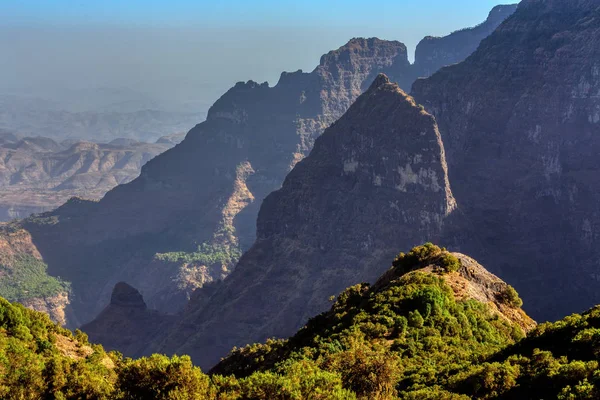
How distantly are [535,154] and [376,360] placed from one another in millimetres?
142630

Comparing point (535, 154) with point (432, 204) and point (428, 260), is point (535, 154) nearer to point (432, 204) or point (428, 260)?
point (432, 204)

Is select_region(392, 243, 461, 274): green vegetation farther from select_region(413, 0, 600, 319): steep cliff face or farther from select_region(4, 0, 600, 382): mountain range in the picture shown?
select_region(413, 0, 600, 319): steep cliff face

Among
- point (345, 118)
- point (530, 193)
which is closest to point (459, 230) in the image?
point (530, 193)

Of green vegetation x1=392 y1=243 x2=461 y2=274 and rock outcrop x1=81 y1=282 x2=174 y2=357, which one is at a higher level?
green vegetation x1=392 y1=243 x2=461 y2=274

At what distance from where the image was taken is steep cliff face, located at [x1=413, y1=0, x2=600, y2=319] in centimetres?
13975

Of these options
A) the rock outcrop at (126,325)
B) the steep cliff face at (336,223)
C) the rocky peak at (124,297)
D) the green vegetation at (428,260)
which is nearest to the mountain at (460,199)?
the steep cliff face at (336,223)

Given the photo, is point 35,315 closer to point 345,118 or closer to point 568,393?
point 568,393

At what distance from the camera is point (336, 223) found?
153625mm

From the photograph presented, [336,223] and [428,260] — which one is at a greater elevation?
[428,260]

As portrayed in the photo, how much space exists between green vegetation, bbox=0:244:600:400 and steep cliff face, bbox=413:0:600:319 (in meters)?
97.4

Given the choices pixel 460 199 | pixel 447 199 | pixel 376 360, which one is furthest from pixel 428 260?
pixel 460 199

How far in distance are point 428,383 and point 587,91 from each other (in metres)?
145

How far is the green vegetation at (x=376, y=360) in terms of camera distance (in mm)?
24031

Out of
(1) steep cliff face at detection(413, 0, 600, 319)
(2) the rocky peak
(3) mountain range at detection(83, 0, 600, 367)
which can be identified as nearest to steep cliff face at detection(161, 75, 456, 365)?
(3) mountain range at detection(83, 0, 600, 367)
